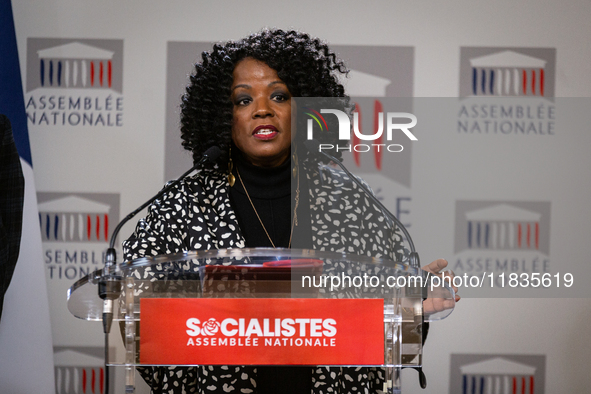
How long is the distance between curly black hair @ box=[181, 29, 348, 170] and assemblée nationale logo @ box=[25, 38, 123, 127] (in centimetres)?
80

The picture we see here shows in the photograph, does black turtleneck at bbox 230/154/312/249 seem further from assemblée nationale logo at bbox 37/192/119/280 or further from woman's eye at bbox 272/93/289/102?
assemblée nationale logo at bbox 37/192/119/280

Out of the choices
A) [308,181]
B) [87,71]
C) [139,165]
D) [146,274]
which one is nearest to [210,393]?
[146,274]

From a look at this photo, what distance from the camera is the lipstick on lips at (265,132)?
1.60m

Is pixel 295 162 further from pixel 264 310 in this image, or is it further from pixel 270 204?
pixel 264 310

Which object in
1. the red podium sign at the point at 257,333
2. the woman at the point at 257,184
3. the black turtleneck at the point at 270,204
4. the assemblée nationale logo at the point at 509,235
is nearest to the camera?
the red podium sign at the point at 257,333

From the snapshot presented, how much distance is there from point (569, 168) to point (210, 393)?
74.8 inches

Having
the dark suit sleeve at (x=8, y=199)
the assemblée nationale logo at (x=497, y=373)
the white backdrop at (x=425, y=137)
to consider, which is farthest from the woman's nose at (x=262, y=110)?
the assemblée nationale logo at (x=497, y=373)

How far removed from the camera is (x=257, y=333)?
35.8 inches

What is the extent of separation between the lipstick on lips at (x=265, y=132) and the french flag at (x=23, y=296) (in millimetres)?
1135

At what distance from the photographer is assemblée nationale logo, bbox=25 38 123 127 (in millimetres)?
2512

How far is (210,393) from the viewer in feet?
4.12

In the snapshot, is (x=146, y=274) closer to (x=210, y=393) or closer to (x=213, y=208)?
(x=210, y=393)

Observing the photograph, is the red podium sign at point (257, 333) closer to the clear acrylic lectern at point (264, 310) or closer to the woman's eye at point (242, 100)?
the clear acrylic lectern at point (264, 310)

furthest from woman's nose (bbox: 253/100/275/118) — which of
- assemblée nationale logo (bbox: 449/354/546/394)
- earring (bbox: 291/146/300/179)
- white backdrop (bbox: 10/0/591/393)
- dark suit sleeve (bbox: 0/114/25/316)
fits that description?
assemblée nationale logo (bbox: 449/354/546/394)
